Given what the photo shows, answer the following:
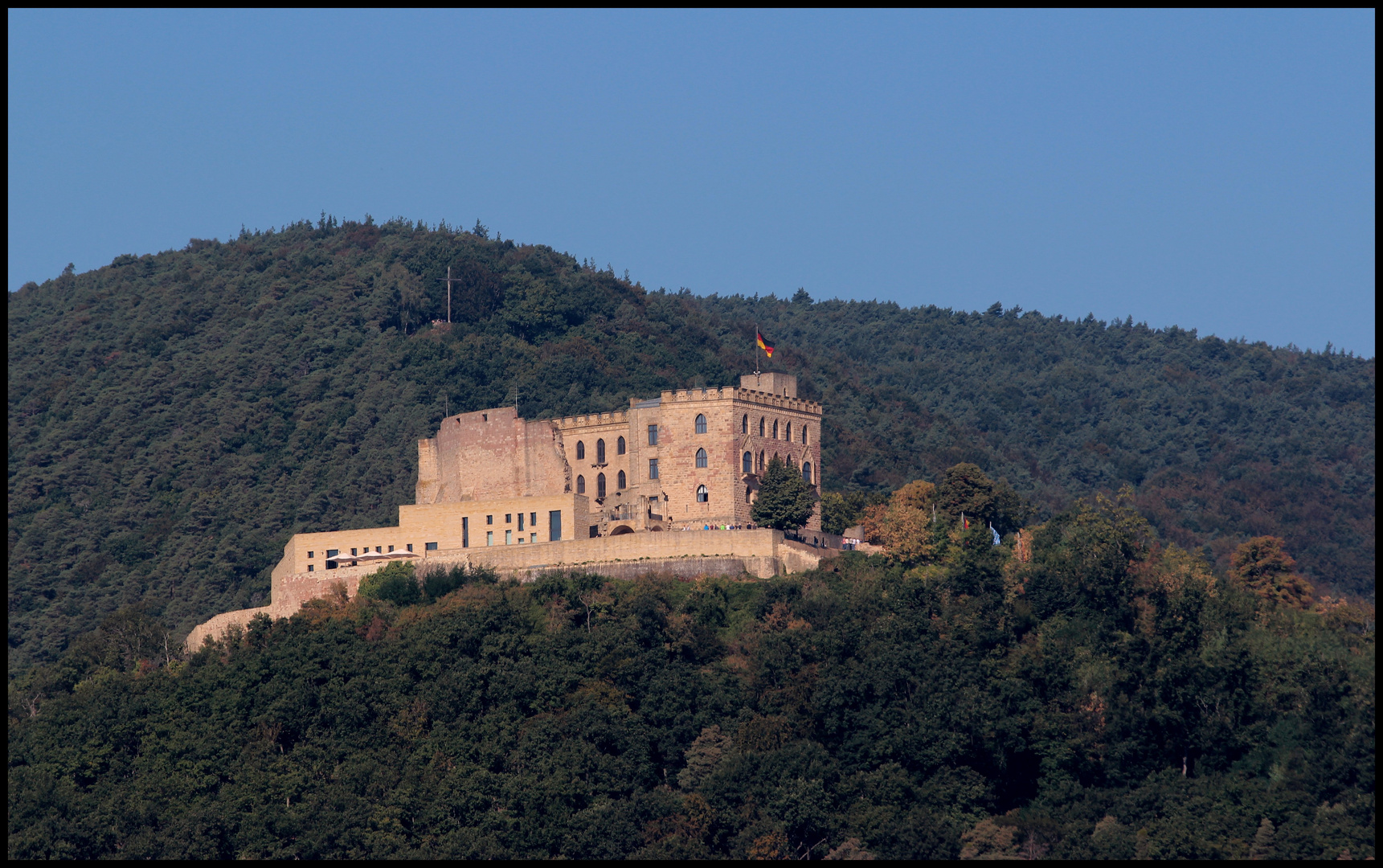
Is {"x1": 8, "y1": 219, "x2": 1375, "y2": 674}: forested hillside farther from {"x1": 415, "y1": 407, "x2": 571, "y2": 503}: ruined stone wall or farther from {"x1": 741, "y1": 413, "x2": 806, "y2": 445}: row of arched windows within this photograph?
{"x1": 741, "y1": 413, "x2": 806, "y2": 445}: row of arched windows

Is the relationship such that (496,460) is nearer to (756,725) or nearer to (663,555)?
(663,555)

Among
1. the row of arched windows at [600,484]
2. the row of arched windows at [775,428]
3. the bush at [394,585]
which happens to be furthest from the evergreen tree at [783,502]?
the bush at [394,585]

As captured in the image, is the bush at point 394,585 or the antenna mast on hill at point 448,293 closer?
the bush at point 394,585

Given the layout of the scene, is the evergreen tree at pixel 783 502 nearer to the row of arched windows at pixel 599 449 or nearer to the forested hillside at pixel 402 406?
the row of arched windows at pixel 599 449

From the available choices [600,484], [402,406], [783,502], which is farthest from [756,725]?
[402,406]

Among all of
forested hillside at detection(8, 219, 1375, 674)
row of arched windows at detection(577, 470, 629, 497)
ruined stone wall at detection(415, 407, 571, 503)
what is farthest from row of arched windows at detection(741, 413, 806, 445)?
forested hillside at detection(8, 219, 1375, 674)

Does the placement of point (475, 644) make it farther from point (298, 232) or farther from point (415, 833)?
point (298, 232)

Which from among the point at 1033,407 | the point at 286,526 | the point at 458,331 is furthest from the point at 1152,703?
the point at 1033,407

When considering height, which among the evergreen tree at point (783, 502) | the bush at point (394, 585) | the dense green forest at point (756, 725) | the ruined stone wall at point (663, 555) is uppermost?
the evergreen tree at point (783, 502)
